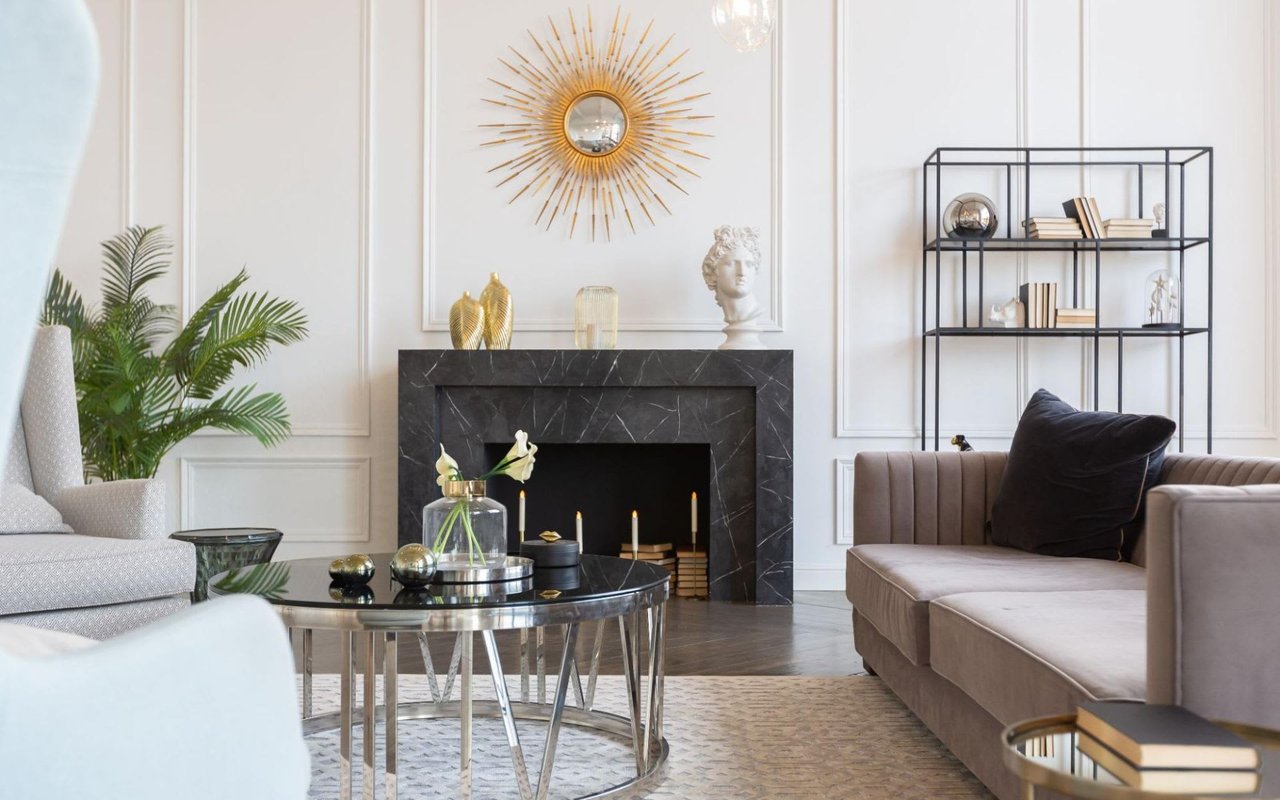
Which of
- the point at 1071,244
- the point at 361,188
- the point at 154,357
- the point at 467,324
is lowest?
the point at 154,357

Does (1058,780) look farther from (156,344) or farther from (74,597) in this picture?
(156,344)

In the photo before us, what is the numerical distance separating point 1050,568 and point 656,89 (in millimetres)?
3318

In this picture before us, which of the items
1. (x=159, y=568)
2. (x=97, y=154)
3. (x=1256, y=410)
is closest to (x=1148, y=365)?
(x=1256, y=410)

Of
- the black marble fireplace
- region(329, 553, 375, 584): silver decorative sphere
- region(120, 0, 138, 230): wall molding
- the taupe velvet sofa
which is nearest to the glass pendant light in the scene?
the taupe velvet sofa

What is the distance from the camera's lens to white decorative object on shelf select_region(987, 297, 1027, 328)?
16.7 ft

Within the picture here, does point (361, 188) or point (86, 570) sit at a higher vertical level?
point (361, 188)

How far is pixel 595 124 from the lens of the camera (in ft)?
17.7

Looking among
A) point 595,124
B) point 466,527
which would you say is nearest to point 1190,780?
point 466,527

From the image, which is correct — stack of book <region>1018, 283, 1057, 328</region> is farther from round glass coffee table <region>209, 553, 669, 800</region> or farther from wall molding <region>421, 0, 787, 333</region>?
round glass coffee table <region>209, 553, 669, 800</region>

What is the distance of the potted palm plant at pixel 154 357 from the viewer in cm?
471

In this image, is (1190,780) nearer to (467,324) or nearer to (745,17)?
(745,17)

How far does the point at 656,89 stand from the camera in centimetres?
537

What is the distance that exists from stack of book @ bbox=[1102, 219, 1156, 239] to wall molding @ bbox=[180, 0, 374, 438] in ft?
11.1

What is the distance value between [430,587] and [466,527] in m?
0.19
